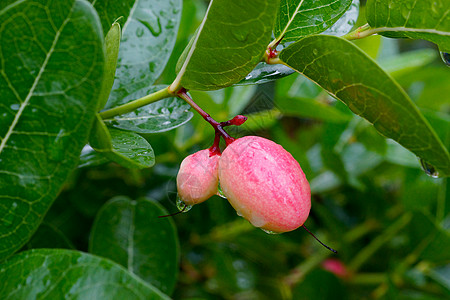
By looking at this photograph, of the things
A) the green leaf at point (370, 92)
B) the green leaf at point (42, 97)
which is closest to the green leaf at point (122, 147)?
the green leaf at point (42, 97)

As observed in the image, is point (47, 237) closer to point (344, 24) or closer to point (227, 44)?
point (227, 44)

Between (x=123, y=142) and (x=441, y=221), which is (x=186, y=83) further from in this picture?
(x=441, y=221)

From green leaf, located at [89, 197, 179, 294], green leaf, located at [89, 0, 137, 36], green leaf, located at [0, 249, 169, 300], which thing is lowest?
green leaf, located at [89, 197, 179, 294]

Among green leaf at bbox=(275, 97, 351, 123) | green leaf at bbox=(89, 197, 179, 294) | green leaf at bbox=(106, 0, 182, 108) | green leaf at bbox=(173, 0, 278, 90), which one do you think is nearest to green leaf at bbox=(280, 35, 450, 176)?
green leaf at bbox=(173, 0, 278, 90)

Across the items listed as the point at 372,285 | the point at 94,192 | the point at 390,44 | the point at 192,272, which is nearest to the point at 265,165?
the point at 94,192

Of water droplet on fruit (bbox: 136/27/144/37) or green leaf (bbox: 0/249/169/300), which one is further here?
water droplet on fruit (bbox: 136/27/144/37)

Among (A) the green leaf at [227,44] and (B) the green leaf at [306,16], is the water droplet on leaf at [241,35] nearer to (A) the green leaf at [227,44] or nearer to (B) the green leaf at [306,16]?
(A) the green leaf at [227,44]

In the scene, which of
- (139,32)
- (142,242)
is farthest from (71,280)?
(139,32)

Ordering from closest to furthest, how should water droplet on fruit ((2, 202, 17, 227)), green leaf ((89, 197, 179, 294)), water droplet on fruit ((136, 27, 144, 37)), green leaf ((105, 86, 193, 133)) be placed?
1. water droplet on fruit ((2, 202, 17, 227))
2. green leaf ((105, 86, 193, 133))
3. water droplet on fruit ((136, 27, 144, 37))
4. green leaf ((89, 197, 179, 294))

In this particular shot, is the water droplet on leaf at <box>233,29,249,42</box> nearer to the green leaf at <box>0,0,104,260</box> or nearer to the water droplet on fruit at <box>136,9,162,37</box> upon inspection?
the green leaf at <box>0,0,104,260</box>
